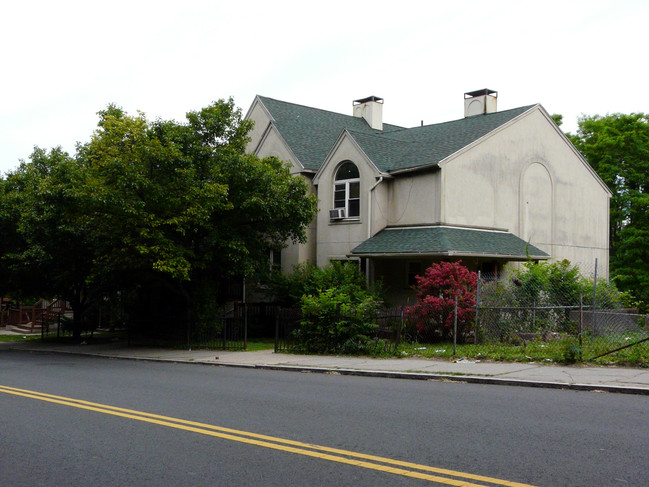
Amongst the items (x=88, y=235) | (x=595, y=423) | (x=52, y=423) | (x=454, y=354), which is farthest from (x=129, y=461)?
(x=88, y=235)

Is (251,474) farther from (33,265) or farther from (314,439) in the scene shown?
(33,265)

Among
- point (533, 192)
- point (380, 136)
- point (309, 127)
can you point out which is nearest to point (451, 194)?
point (533, 192)

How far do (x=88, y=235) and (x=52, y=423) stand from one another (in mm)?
15679

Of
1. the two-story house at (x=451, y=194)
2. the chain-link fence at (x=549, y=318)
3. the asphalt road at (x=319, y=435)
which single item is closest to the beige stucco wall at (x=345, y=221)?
the two-story house at (x=451, y=194)

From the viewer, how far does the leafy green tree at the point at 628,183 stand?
127 ft

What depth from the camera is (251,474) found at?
6227 mm

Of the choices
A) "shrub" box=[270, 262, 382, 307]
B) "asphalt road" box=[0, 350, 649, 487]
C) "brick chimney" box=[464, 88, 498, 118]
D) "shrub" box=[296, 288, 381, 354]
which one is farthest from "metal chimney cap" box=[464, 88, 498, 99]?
"asphalt road" box=[0, 350, 649, 487]

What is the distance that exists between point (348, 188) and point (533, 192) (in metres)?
7.36

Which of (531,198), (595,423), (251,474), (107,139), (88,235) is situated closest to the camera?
(251,474)

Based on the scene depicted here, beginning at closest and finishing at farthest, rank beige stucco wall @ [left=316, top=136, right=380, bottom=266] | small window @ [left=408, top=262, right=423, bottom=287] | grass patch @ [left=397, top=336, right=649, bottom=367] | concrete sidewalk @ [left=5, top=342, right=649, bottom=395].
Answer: concrete sidewalk @ [left=5, top=342, right=649, bottom=395] → grass patch @ [left=397, top=336, right=649, bottom=367] → small window @ [left=408, top=262, right=423, bottom=287] → beige stucco wall @ [left=316, top=136, right=380, bottom=266]

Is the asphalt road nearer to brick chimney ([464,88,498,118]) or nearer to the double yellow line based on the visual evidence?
the double yellow line

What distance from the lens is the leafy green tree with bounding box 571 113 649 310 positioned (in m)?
38.6

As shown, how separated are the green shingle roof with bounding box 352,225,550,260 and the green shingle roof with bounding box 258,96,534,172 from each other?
244 cm

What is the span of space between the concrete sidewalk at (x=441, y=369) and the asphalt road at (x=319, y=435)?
2.28ft
